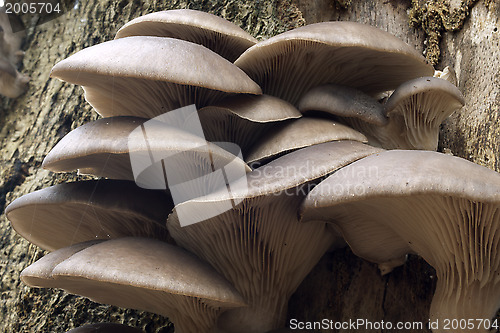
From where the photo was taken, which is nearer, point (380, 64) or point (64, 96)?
point (380, 64)

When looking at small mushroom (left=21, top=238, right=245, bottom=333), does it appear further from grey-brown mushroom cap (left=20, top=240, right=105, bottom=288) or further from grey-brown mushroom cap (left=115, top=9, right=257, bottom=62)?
grey-brown mushroom cap (left=115, top=9, right=257, bottom=62)

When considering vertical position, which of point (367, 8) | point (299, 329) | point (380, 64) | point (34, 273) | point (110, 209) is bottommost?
point (299, 329)

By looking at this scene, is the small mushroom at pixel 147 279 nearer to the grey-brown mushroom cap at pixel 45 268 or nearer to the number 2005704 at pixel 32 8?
the grey-brown mushroom cap at pixel 45 268

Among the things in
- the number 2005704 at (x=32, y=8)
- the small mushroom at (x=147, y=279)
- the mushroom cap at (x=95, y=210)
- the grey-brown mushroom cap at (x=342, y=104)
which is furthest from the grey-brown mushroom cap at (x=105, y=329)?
the number 2005704 at (x=32, y=8)

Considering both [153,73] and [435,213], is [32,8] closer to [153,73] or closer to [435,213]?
[153,73]

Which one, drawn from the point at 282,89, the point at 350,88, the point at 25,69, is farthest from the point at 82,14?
the point at 350,88

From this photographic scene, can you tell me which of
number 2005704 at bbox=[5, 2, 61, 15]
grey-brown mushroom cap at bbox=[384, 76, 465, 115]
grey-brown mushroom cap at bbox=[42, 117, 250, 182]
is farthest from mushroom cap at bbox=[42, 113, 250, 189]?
number 2005704 at bbox=[5, 2, 61, 15]

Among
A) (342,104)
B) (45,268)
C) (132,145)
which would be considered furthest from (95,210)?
(342,104)

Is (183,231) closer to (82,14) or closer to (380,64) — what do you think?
(380,64)
